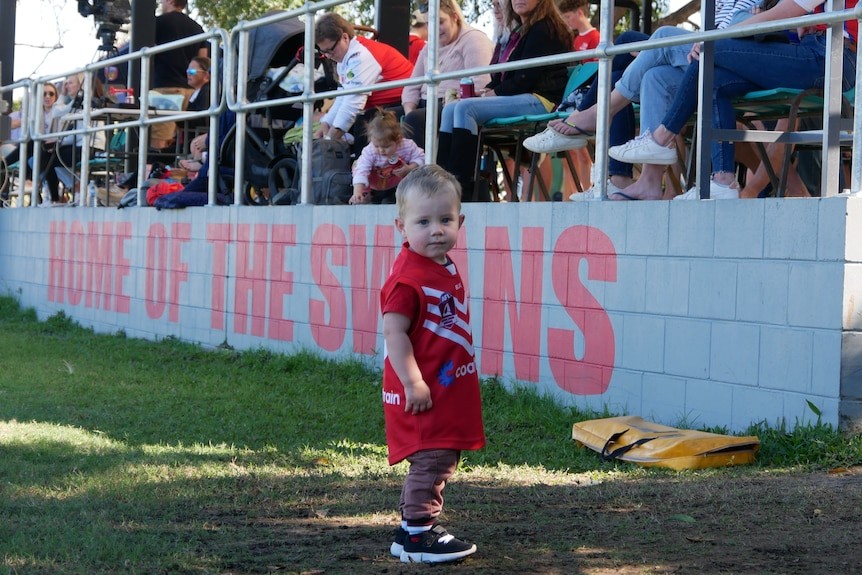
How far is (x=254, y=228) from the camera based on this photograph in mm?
10242

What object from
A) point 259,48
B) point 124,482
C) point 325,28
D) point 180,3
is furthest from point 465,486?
point 180,3

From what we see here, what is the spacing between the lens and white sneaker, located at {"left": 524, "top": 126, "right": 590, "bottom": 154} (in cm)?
741

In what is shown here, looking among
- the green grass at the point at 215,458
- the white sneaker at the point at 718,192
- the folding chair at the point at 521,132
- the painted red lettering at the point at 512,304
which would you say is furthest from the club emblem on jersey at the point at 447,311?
the folding chair at the point at 521,132

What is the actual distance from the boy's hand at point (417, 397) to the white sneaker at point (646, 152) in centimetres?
300

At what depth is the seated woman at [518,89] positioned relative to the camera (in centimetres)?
812

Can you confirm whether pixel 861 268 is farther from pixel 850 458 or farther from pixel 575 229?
pixel 575 229

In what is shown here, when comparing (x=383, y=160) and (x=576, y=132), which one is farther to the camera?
(x=383, y=160)

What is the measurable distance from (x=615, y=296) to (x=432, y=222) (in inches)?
110

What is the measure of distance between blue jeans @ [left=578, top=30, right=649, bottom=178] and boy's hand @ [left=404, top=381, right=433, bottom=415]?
134 inches

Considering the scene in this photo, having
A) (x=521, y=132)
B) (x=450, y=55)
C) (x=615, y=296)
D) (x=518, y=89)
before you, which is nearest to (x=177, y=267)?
(x=450, y=55)

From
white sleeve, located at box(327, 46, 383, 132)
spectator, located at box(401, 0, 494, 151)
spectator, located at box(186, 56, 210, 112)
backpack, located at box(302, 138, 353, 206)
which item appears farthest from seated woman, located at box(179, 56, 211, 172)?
spectator, located at box(401, 0, 494, 151)

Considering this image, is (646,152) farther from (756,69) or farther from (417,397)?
(417,397)

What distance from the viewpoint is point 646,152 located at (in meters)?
6.69

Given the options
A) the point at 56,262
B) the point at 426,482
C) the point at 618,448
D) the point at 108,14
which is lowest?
the point at 618,448
